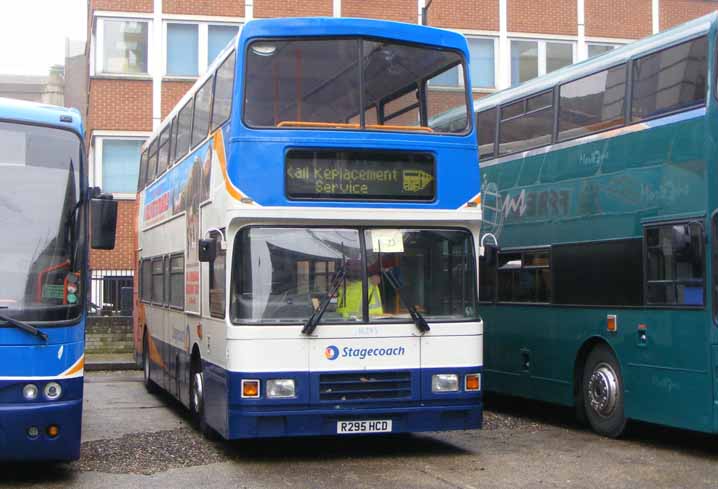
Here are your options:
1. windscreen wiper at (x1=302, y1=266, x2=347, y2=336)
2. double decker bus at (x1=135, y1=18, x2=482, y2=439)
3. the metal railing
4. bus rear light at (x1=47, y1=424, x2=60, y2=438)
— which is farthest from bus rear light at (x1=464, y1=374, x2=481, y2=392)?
the metal railing

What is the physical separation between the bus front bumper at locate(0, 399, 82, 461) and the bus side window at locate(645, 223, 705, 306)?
19.0 ft

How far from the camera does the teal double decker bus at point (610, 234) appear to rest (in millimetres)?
10508

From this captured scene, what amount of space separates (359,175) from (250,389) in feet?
7.53

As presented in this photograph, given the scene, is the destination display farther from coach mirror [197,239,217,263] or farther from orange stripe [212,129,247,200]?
coach mirror [197,239,217,263]

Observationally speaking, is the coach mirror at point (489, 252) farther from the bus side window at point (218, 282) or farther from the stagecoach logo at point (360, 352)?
the bus side window at point (218, 282)

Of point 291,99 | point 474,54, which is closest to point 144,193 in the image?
point 291,99

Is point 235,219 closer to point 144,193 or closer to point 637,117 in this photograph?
point 637,117

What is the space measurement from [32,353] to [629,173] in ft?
21.1

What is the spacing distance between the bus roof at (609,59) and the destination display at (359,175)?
2.87 meters

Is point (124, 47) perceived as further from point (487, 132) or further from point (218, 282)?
point (218, 282)

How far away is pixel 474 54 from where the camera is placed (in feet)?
100

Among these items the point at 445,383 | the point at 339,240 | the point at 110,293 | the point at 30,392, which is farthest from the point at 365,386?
the point at 110,293

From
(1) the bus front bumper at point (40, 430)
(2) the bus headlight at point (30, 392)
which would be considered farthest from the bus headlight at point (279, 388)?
(2) the bus headlight at point (30, 392)

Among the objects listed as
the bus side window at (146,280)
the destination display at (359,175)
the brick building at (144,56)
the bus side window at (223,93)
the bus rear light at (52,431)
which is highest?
the brick building at (144,56)
